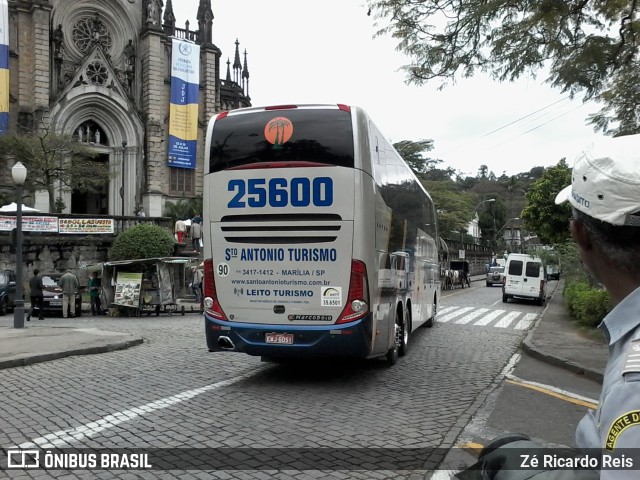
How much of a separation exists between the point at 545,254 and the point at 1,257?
25.6 meters

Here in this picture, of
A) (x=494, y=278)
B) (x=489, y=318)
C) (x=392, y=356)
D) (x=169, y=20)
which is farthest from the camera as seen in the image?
(x=494, y=278)

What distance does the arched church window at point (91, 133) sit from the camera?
123 ft

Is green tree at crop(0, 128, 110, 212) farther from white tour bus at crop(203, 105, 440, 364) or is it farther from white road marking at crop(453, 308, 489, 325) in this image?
white tour bus at crop(203, 105, 440, 364)

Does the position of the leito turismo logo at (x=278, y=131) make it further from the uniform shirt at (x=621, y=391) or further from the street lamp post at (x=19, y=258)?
the street lamp post at (x=19, y=258)

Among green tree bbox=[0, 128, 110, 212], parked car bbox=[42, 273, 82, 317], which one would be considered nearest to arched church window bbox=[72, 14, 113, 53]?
green tree bbox=[0, 128, 110, 212]

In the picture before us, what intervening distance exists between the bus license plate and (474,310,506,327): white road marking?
11.3 meters

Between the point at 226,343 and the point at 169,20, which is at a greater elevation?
the point at 169,20

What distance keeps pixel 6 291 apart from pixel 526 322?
18.7 meters

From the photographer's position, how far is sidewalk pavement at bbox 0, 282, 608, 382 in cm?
986

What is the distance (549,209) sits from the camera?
3262 cm

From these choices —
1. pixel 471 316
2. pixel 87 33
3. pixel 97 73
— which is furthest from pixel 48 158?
pixel 471 316

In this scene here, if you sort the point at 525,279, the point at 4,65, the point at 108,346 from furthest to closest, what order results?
the point at 4,65 → the point at 525,279 → the point at 108,346

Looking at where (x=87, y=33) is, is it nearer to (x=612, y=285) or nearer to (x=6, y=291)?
(x=6, y=291)

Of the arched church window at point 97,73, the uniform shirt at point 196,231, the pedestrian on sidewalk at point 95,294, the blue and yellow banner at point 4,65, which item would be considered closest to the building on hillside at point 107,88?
the arched church window at point 97,73
